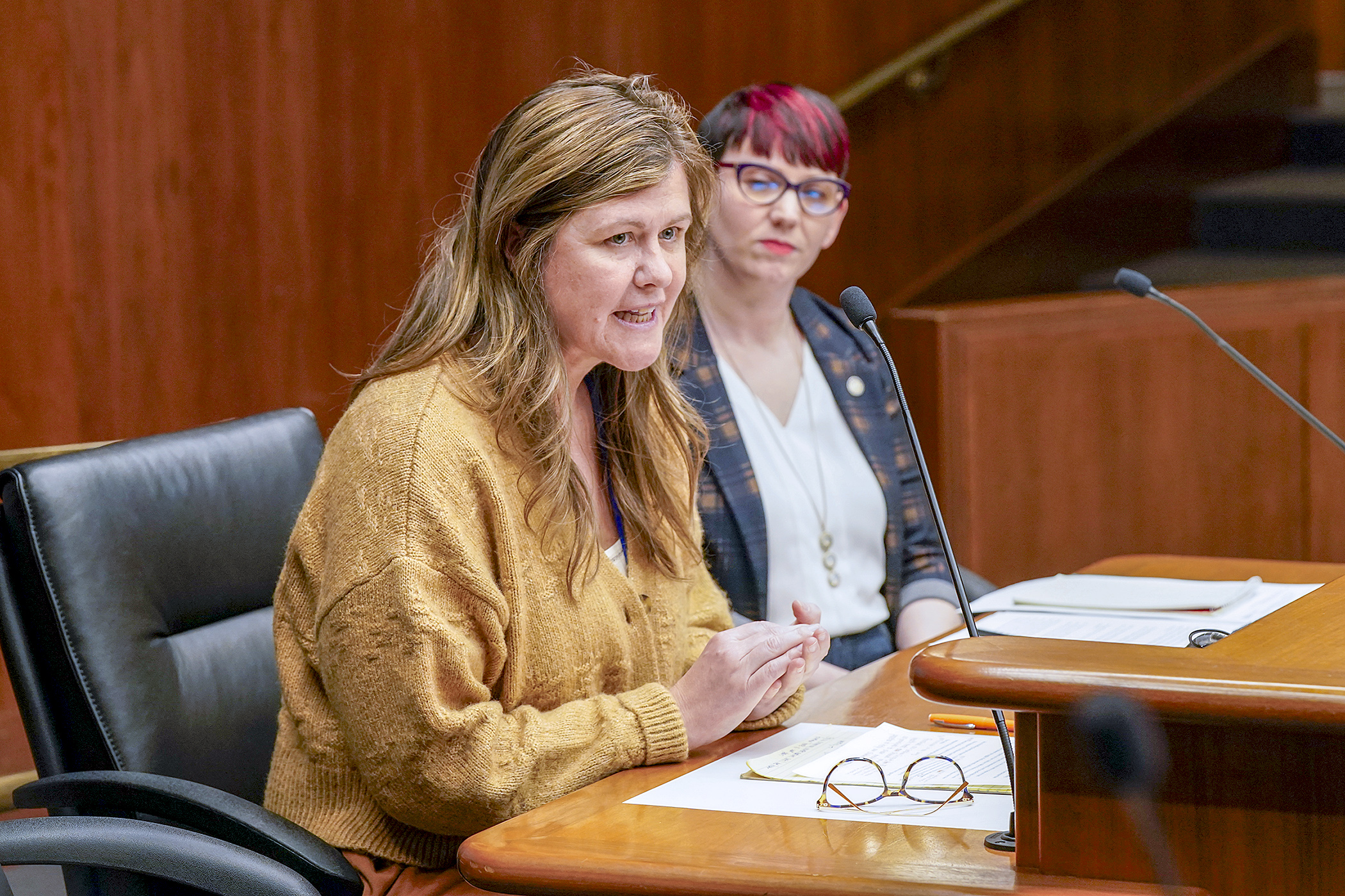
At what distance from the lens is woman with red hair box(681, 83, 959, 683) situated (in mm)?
2152

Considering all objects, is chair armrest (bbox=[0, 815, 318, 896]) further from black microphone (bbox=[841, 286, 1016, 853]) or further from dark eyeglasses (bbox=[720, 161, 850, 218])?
dark eyeglasses (bbox=[720, 161, 850, 218])

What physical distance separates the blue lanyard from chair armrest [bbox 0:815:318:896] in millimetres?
516

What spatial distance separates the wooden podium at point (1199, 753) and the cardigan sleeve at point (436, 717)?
1.49 ft

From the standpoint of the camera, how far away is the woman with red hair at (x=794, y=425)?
215cm

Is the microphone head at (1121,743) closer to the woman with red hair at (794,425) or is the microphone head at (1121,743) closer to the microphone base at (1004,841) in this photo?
the microphone base at (1004,841)

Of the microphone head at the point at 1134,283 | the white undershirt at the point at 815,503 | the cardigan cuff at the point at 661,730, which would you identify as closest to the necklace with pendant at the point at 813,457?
the white undershirt at the point at 815,503

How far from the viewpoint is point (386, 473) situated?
4.29 ft

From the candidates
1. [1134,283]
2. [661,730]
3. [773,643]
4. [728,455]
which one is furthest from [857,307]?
[728,455]

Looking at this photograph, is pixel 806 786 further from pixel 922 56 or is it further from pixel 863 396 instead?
pixel 922 56

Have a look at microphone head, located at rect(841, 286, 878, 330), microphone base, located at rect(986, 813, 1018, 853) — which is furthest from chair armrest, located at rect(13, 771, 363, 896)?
microphone head, located at rect(841, 286, 878, 330)

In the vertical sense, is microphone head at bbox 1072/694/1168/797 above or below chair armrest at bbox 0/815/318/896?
above

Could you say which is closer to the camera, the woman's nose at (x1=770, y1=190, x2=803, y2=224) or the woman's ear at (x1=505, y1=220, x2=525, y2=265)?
the woman's ear at (x1=505, y1=220, x2=525, y2=265)

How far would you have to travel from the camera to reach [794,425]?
230 centimetres

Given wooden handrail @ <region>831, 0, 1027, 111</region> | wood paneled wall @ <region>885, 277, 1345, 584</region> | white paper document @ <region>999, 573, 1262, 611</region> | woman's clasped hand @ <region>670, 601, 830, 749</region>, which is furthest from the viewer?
wooden handrail @ <region>831, 0, 1027, 111</region>
